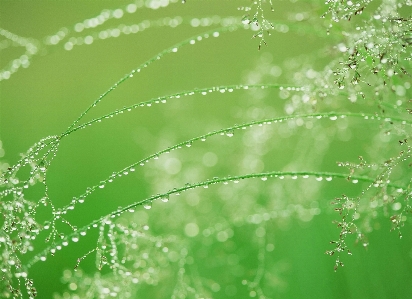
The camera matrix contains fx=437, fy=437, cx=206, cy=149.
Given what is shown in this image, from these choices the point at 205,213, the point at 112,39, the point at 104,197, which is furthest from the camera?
the point at 112,39

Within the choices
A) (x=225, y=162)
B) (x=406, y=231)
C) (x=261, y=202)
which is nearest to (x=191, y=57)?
(x=225, y=162)

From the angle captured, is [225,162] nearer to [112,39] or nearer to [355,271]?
[355,271]

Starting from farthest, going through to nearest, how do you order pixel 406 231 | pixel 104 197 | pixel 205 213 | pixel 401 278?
pixel 104 197
pixel 205 213
pixel 406 231
pixel 401 278

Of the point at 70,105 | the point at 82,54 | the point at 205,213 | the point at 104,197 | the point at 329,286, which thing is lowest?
the point at 329,286

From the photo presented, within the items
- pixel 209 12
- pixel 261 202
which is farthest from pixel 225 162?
pixel 209 12

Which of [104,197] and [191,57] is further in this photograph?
[191,57]

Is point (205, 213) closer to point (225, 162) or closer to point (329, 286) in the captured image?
point (225, 162)

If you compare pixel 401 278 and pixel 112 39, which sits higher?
pixel 112 39
